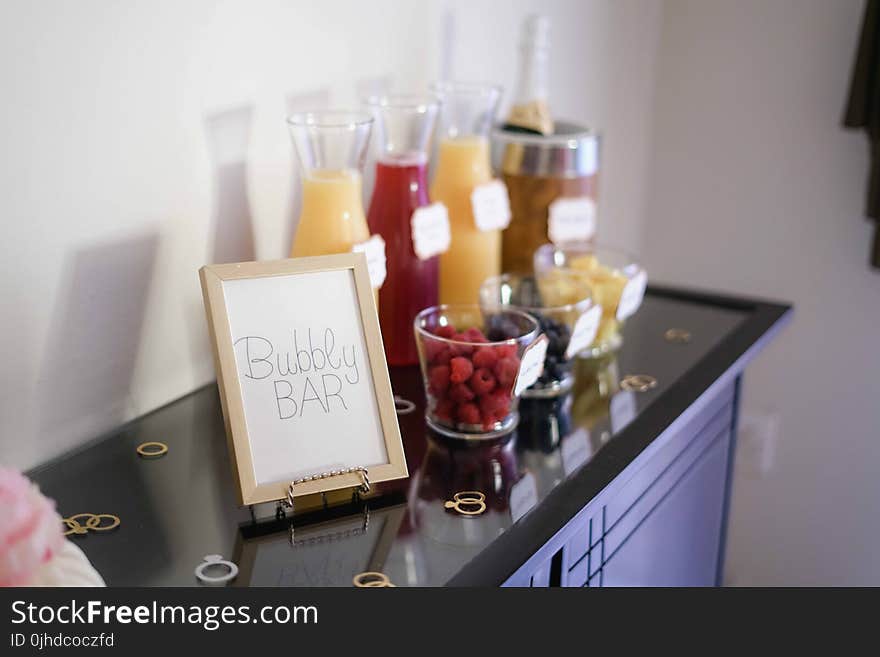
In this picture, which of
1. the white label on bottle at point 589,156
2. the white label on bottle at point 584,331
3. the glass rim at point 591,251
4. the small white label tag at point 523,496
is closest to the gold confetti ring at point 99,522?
the small white label tag at point 523,496

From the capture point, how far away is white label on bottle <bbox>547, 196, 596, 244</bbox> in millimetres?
1465

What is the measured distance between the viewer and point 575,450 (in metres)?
1.10

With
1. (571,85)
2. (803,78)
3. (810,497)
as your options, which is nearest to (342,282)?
(571,85)

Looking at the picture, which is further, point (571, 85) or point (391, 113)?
point (571, 85)

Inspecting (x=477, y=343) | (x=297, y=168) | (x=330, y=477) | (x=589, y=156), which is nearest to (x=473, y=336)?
(x=477, y=343)

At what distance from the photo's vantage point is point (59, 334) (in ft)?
3.38

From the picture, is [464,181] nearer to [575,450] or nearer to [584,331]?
[584,331]

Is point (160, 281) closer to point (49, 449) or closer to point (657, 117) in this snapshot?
point (49, 449)

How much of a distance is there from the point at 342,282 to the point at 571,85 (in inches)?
39.7

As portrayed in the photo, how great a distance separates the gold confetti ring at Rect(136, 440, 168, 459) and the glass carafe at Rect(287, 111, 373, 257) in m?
0.25

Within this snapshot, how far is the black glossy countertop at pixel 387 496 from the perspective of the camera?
2.82 ft

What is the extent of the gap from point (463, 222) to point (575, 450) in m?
0.39

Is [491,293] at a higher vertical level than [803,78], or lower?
lower
